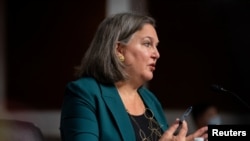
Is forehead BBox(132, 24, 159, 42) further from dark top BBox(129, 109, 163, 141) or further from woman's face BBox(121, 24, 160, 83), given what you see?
dark top BBox(129, 109, 163, 141)

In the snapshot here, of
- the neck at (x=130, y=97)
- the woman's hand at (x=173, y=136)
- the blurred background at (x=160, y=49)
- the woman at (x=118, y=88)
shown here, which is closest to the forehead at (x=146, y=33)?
the woman at (x=118, y=88)

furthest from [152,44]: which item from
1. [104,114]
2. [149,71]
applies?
[104,114]

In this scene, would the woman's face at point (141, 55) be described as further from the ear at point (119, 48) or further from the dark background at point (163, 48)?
the dark background at point (163, 48)

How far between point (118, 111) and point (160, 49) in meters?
1.27

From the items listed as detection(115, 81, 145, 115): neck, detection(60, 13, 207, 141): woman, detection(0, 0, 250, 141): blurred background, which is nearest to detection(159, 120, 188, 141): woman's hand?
detection(60, 13, 207, 141): woman

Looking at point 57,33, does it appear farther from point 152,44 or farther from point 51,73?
point 152,44

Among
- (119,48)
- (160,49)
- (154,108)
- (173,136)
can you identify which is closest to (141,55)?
(119,48)

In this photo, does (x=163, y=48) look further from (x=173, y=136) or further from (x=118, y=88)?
(x=173, y=136)

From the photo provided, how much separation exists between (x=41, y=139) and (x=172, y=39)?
126cm

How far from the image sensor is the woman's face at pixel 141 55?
1606 millimetres

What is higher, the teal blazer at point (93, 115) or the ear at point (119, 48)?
the ear at point (119, 48)

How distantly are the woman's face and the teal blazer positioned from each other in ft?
0.36

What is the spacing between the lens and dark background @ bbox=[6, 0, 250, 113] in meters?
2.71

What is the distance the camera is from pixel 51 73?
2.72 meters
